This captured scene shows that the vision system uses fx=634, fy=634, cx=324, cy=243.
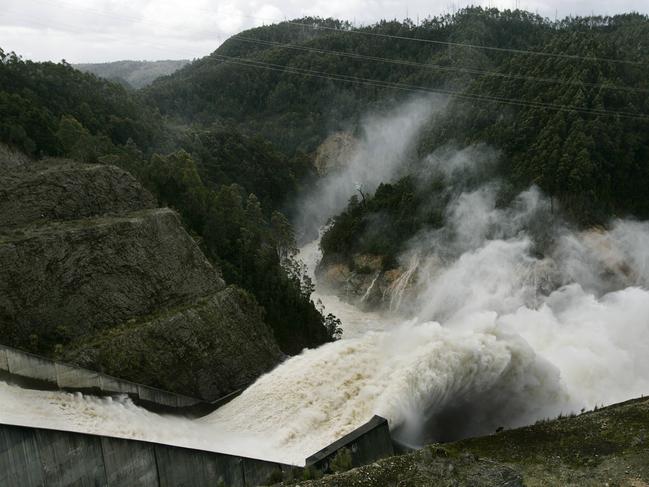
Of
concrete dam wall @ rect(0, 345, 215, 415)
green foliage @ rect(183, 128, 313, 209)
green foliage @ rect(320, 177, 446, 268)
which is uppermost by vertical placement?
green foliage @ rect(183, 128, 313, 209)

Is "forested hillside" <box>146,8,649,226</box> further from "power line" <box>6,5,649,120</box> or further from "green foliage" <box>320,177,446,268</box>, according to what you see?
"green foliage" <box>320,177,446,268</box>

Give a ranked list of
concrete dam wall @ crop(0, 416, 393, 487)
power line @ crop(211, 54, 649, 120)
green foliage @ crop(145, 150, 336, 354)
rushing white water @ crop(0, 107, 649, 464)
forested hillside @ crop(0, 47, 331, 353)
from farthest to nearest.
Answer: power line @ crop(211, 54, 649, 120), forested hillside @ crop(0, 47, 331, 353), green foliage @ crop(145, 150, 336, 354), rushing white water @ crop(0, 107, 649, 464), concrete dam wall @ crop(0, 416, 393, 487)

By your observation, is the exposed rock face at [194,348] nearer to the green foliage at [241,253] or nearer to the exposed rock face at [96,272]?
the exposed rock face at [96,272]

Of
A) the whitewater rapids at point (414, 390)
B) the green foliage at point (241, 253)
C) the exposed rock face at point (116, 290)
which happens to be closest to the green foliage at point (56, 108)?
the exposed rock face at point (116, 290)

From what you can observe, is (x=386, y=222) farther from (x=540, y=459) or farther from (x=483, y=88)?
(x=540, y=459)

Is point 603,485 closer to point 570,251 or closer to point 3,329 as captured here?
point 3,329

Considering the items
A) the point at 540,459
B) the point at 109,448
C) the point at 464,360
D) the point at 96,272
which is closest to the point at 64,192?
the point at 96,272

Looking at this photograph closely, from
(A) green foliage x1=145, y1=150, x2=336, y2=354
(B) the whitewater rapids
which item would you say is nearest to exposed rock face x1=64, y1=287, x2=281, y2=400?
(B) the whitewater rapids
